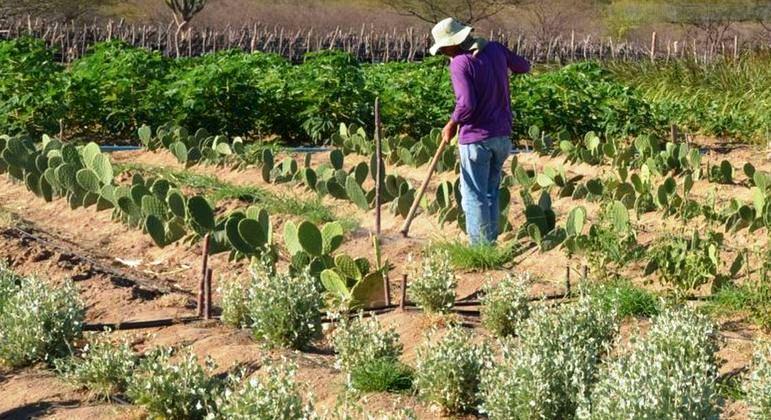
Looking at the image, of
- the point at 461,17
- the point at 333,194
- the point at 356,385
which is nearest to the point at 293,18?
the point at 461,17

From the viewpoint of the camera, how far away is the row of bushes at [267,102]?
13.7 metres

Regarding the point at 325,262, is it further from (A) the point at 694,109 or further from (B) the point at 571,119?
(A) the point at 694,109

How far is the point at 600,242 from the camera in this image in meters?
7.13

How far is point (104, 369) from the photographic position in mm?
5176

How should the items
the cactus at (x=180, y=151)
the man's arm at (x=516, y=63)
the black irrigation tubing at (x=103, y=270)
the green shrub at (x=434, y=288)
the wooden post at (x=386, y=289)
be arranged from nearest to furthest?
1. the green shrub at (x=434, y=288)
2. the wooden post at (x=386, y=289)
3. the black irrigation tubing at (x=103, y=270)
4. the man's arm at (x=516, y=63)
5. the cactus at (x=180, y=151)

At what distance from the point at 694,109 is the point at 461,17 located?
31.0m

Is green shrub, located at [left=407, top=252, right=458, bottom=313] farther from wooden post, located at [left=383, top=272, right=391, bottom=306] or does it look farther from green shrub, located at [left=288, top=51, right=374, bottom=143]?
green shrub, located at [left=288, top=51, right=374, bottom=143]

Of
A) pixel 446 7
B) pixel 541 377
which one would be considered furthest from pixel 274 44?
pixel 541 377

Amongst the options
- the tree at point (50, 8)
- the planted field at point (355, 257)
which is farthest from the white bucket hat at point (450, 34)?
the tree at point (50, 8)

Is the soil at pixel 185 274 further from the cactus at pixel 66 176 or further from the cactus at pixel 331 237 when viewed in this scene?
the cactus at pixel 331 237

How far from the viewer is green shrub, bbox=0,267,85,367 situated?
18.4ft

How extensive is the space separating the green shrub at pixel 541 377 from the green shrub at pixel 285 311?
1000mm

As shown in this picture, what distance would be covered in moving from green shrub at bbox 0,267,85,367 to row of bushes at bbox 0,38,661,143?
7859mm

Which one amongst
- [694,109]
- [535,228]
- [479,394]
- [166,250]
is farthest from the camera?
[694,109]
